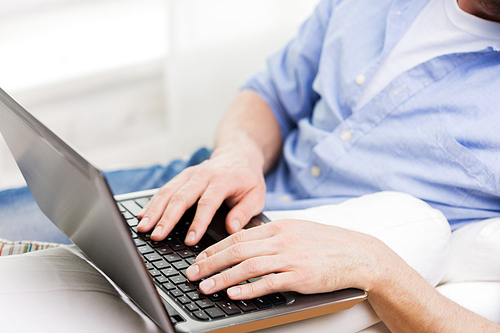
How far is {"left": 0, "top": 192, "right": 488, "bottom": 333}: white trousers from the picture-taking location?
1.97 feet

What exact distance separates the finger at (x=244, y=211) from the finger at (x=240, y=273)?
0.16 metres

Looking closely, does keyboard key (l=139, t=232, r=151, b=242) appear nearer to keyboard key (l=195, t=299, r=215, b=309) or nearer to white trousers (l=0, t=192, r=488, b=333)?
white trousers (l=0, t=192, r=488, b=333)

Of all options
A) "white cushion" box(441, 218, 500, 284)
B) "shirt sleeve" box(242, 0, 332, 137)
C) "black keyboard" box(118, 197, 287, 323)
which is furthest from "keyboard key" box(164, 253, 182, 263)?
"shirt sleeve" box(242, 0, 332, 137)

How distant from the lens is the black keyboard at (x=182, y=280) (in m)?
0.58

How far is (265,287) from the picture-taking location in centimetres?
61

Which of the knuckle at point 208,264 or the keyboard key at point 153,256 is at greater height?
the knuckle at point 208,264

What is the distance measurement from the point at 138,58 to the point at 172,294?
1.81 metres

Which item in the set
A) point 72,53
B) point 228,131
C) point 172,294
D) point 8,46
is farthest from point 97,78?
point 172,294

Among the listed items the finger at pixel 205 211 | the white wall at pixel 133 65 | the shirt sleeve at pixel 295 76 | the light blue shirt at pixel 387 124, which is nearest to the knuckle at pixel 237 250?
the finger at pixel 205 211

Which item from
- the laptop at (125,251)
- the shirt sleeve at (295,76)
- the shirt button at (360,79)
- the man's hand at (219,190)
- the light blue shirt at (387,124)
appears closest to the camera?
the laptop at (125,251)

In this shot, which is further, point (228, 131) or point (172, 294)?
point (228, 131)

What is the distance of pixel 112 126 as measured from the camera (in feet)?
7.39

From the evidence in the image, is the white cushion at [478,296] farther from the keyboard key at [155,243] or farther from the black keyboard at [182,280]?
the keyboard key at [155,243]

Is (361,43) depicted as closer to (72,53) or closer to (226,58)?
(226,58)
